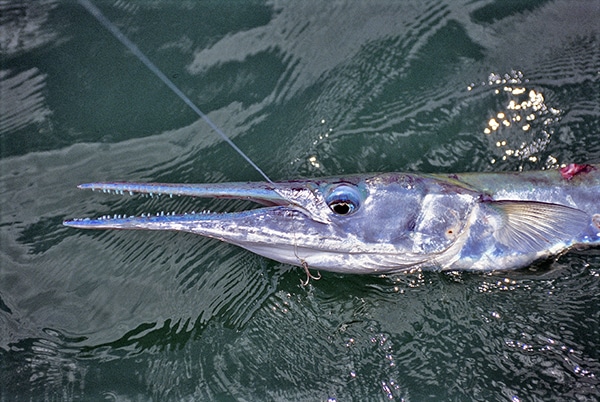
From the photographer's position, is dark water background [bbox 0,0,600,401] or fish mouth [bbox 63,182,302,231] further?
dark water background [bbox 0,0,600,401]

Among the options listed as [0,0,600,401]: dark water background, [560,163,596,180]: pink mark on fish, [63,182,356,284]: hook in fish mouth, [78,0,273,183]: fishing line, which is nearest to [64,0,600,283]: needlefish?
[63,182,356,284]: hook in fish mouth

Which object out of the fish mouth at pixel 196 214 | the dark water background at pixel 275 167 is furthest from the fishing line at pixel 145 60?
the fish mouth at pixel 196 214

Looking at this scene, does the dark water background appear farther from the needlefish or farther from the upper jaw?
the upper jaw

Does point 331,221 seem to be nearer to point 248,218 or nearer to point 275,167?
point 248,218

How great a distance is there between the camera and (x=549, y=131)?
418 cm

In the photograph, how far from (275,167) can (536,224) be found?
1.70m

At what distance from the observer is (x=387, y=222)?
3.48 metres

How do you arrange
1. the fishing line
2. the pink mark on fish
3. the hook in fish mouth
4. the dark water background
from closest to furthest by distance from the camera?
the hook in fish mouth, the dark water background, the pink mark on fish, the fishing line

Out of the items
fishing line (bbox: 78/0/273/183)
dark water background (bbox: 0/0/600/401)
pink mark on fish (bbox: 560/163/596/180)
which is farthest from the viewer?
fishing line (bbox: 78/0/273/183)

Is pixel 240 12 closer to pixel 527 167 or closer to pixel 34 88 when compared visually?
pixel 34 88

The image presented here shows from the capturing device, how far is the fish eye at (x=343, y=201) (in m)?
3.45

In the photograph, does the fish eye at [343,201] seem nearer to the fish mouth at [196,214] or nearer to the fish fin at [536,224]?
the fish mouth at [196,214]

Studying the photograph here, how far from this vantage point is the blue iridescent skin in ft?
11.3

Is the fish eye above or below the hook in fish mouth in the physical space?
above
